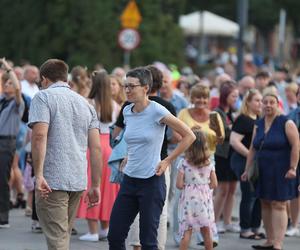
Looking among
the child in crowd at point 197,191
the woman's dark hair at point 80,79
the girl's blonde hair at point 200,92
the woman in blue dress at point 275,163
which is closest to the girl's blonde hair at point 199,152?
the child in crowd at point 197,191

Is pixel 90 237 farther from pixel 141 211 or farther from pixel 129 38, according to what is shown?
pixel 129 38

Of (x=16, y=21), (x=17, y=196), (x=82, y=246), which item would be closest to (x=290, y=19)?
(x=16, y=21)

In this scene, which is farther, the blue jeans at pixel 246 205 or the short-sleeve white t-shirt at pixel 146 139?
the blue jeans at pixel 246 205

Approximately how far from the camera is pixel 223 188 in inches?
541

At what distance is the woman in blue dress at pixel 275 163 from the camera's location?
39.9ft

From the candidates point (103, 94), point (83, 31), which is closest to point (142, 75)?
point (103, 94)

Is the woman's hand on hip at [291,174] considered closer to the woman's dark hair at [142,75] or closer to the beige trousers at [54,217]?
the woman's dark hair at [142,75]

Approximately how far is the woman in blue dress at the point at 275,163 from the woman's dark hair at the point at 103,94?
167 centimetres

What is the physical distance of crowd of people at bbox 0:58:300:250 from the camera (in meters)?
8.84

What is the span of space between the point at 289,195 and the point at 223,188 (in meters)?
1.61

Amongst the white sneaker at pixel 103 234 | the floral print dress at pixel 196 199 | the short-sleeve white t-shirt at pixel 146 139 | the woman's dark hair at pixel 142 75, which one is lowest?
the white sneaker at pixel 103 234

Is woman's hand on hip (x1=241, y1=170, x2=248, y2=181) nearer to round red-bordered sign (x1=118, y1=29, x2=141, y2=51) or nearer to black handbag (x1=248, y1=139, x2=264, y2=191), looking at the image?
black handbag (x1=248, y1=139, x2=264, y2=191)

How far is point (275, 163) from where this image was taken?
12.2m

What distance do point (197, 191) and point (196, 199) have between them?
0.08m
